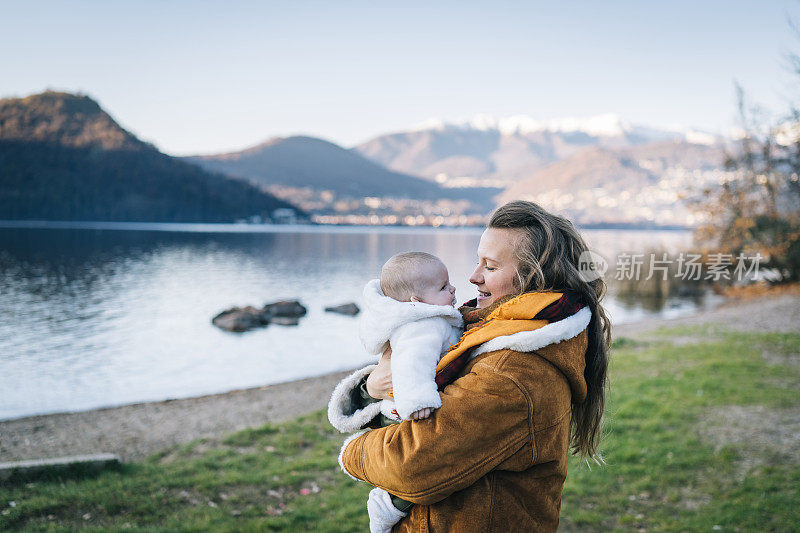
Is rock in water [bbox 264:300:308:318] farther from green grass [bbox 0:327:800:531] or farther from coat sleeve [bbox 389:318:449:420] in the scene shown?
coat sleeve [bbox 389:318:449:420]

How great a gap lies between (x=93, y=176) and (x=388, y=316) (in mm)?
136909

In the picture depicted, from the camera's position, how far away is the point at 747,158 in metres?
23.1

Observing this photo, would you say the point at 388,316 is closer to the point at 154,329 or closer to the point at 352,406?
the point at 352,406

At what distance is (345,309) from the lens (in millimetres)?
31672

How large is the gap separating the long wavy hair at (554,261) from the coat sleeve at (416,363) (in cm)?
35

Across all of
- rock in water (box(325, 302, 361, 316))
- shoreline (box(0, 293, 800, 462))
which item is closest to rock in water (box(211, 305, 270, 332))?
rock in water (box(325, 302, 361, 316))

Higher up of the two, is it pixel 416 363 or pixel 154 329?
pixel 416 363

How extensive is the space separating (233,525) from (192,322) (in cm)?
2457

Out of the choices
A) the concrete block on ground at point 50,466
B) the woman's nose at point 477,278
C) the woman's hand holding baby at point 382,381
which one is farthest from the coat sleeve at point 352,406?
the concrete block on ground at point 50,466

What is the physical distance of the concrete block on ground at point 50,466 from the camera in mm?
6289

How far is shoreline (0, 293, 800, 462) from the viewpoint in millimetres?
9586

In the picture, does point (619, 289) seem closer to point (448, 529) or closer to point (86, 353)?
point (86, 353)

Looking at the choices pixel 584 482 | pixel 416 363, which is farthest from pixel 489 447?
pixel 584 482

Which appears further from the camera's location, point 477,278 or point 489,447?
point 477,278
